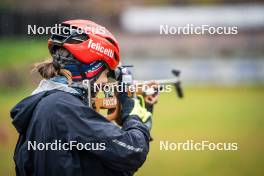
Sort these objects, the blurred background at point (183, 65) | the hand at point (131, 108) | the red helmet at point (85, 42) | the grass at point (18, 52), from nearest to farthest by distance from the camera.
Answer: the red helmet at point (85, 42)
the hand at point (131, 108)
the blurred background at point (183, 65)
the grass at point (18, 52)

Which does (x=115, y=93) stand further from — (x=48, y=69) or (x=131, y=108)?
(x=48, y=69)

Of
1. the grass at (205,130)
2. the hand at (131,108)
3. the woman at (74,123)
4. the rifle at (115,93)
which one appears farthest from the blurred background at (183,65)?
the woman at (74,123)

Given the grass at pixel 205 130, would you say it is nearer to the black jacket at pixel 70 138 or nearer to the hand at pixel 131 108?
the hand at pixel 131 108

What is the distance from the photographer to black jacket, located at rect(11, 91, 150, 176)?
10.2ft

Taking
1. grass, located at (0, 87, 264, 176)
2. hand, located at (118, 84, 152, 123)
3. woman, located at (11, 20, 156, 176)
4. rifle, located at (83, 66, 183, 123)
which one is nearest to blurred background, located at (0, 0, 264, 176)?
grass, located at (0, 87, 264, 176)

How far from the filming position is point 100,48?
133 inches

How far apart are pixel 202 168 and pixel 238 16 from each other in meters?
13.3

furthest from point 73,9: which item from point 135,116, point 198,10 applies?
point 135,116

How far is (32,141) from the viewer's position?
10.5ft

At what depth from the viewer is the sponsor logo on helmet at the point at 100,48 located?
334cm

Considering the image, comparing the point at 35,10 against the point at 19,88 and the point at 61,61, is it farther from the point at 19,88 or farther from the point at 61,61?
the point at 61,61

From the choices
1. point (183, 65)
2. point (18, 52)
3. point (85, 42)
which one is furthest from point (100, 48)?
point (183, 65)

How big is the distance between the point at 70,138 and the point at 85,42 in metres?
0.53

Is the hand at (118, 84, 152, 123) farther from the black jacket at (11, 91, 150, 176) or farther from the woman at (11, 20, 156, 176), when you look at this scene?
the black jacket at (11, 91, 150, 176)
